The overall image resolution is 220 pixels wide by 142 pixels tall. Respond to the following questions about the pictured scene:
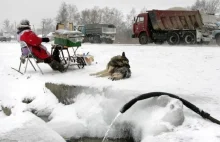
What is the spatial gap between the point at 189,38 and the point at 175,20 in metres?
1.66

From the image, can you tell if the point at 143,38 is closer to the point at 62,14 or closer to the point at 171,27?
the point at 171,27

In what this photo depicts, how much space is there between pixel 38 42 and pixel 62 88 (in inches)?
84.1

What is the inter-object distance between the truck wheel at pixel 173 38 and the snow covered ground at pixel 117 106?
1334 centimetres

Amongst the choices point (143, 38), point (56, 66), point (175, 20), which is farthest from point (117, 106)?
point (143, 38)

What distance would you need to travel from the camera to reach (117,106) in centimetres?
691

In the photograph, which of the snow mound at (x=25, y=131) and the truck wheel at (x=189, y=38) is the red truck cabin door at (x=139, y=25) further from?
the snow mound at (x=25, y=131)

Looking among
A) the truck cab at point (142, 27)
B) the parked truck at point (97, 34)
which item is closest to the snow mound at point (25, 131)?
the truck cab at point (142, 27)

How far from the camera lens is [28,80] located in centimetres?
930

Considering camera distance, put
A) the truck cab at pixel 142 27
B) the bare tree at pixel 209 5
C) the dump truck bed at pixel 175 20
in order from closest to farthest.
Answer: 1. the dump truck bed at pixel 175 20
2. the truck cab at pixel 142 27
3. the bare tree at pixel 209 5

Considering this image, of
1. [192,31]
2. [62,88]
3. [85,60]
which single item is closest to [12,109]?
[62,88]

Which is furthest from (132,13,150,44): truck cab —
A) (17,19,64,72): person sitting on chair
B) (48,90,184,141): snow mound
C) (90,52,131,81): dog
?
(48,90,184,141): snow mound

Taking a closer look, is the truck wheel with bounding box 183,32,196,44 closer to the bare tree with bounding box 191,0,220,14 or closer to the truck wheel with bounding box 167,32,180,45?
the truck wheel with bounding box 167,32,180,45

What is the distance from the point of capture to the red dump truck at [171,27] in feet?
77.0

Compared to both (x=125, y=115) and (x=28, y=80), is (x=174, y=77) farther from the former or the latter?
(x=28, y=80)
